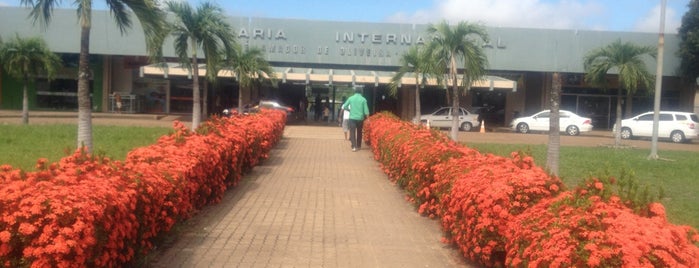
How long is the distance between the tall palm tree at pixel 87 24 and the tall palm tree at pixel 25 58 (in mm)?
17005

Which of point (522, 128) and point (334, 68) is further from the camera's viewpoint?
point (334, 68)

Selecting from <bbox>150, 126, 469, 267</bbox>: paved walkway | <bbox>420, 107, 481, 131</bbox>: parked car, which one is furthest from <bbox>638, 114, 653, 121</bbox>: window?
<bbox>150, 126, 469, 267</bbox>: paved walkway

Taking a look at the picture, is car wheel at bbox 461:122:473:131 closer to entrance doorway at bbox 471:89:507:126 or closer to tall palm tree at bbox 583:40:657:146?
entrance doorway at bbox 471:89:507:126

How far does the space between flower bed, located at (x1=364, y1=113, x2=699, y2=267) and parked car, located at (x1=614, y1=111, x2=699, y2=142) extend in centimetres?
2506

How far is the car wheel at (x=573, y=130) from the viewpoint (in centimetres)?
3414

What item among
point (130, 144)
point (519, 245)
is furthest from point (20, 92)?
point (519, 245)

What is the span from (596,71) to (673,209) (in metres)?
14.4

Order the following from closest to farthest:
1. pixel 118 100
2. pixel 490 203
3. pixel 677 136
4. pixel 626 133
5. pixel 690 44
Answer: pixel 490 203 → pixel 677 136 → pixel 626 133 → pixel 690 44 → pixel 118 100

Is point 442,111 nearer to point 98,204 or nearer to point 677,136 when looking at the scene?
point 677,136

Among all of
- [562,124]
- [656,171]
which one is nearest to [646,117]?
[562,124]

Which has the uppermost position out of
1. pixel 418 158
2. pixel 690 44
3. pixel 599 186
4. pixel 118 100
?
pixel 690 44

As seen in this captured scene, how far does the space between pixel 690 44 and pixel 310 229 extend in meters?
33.5

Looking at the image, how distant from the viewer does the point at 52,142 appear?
658 inches

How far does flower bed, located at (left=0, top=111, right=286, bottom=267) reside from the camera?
12.7ft
